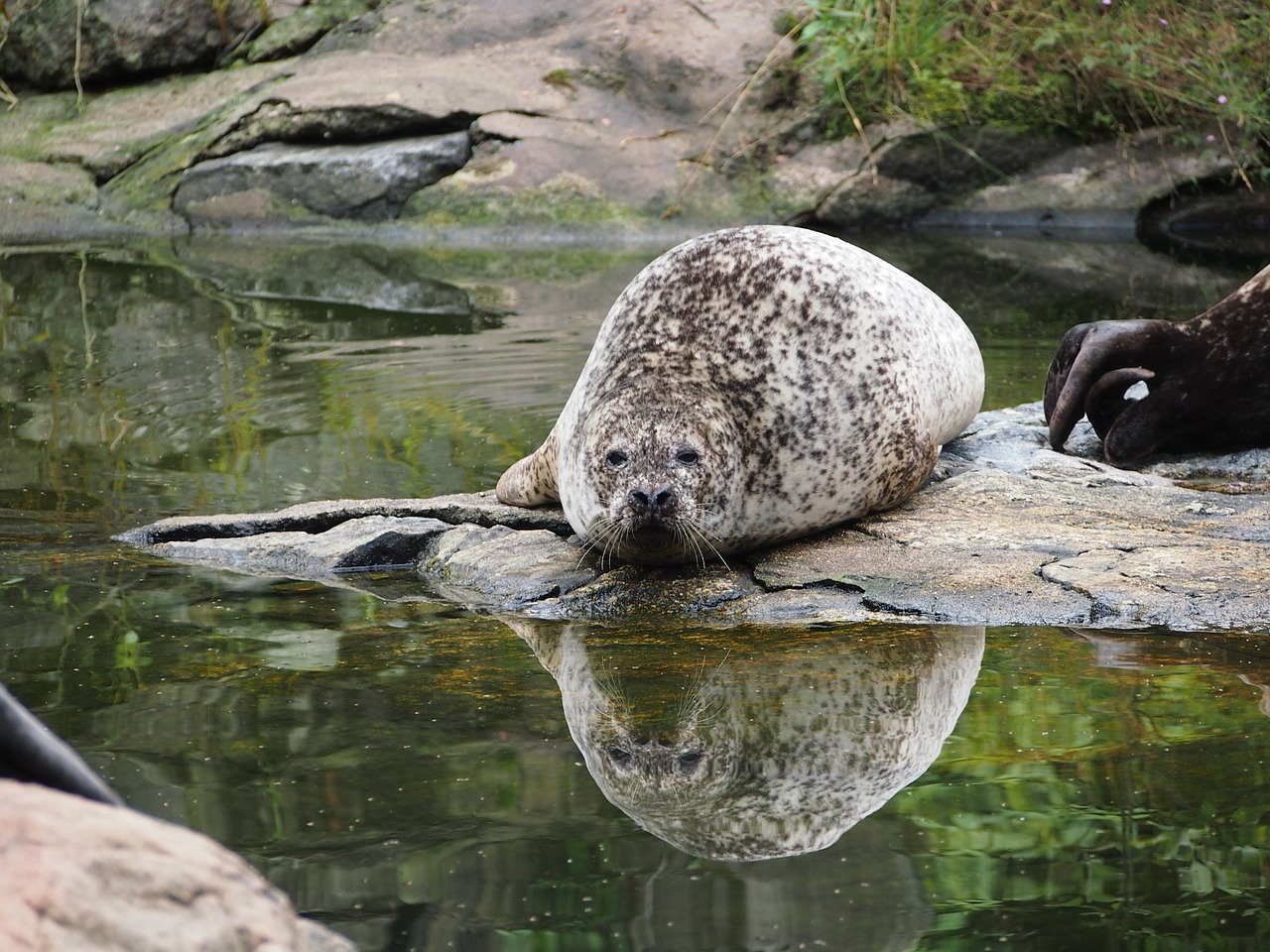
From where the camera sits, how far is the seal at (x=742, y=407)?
4.56 m

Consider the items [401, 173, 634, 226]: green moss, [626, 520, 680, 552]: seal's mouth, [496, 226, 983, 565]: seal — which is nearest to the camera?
[626, 520, 680, 552]: seal's mouth

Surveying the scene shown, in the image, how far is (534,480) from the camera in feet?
17.6

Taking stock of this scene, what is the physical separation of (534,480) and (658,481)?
102 centimetres

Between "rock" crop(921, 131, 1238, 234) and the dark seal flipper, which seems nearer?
the dark seal flipper

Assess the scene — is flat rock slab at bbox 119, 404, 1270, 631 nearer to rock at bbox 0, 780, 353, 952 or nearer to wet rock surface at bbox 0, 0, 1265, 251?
rock at bbox 0, 780, 353, 952

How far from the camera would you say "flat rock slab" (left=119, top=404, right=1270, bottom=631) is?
4109mm

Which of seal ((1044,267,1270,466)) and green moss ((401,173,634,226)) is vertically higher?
seal ((1044,267,1270,466))

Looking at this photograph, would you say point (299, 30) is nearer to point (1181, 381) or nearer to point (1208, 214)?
point (1208, 214)

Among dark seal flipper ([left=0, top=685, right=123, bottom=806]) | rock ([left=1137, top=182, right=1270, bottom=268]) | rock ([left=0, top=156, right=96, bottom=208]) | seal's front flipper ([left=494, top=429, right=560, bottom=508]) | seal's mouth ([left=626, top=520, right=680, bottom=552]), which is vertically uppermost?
dark seal flipper ([left=0, top=685, right=123, bottom=806])

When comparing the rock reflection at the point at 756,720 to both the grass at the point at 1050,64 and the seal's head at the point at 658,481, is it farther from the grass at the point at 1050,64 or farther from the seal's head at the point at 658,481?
the grass at the point at 1050,64

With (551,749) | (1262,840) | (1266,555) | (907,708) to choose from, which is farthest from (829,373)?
(1262,840)

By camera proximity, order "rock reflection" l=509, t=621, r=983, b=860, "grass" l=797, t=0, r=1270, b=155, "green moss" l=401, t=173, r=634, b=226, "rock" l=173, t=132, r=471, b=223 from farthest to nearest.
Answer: "rock" l=173, t=132, r=471, b=223 → "grass" l=797, t=0, r=1270, b=155 → "green moss" l=401, t=173, r=634, b=226 → "rock reflection" l=509, t=621, r=983, b=860

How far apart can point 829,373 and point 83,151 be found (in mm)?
12037

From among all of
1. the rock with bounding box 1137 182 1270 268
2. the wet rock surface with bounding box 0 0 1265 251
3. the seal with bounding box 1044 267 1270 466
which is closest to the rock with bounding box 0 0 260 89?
the wet rock surface with bounding box 0 0 1265 251
